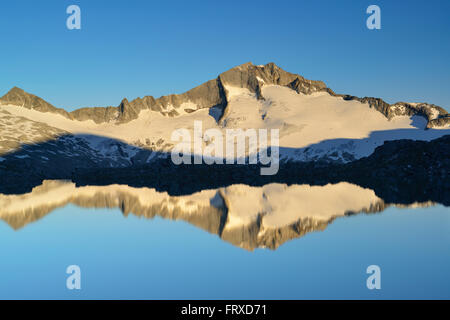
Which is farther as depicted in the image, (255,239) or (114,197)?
(114,197)

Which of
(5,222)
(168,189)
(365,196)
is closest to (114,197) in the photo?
(168,189)
